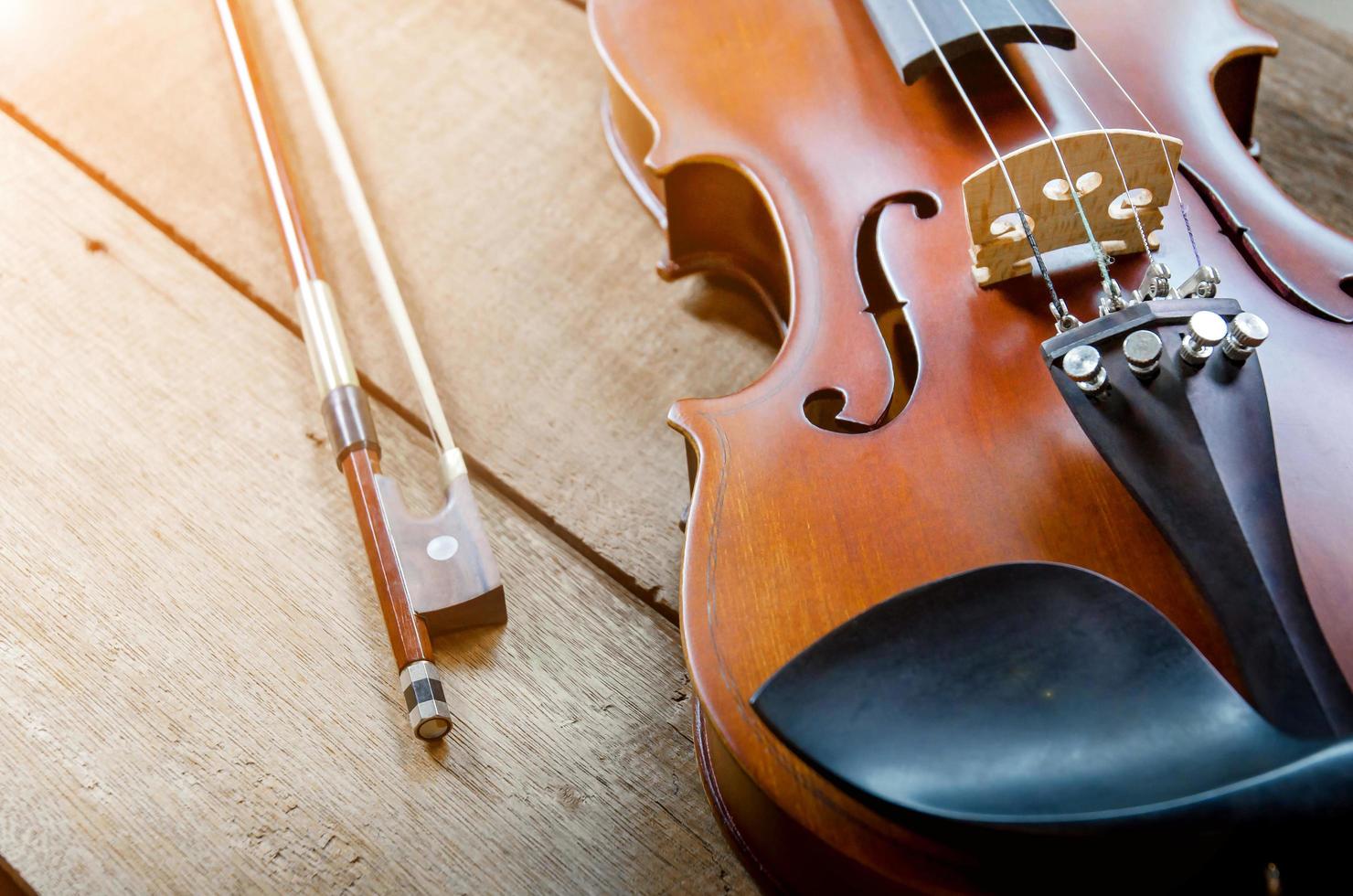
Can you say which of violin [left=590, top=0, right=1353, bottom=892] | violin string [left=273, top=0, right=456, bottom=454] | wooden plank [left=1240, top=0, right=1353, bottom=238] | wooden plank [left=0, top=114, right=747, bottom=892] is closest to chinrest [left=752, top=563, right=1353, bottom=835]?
violin [left=590, top=0, right=1353, bottom=892]

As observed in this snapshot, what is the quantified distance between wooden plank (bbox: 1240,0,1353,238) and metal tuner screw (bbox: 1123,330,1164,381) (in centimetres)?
63

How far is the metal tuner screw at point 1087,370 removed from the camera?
2.19 feet

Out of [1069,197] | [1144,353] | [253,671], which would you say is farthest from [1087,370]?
A: [253,671]

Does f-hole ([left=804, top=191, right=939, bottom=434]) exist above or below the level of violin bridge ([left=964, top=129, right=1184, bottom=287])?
below

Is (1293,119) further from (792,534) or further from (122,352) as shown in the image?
(122,352)

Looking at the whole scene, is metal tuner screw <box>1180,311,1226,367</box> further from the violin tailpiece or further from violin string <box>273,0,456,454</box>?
violin string <box>273,0,456,454</box>

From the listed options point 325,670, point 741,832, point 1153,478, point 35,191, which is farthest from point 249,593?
point 1153,478

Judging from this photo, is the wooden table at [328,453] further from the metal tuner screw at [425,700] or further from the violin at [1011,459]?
the violin at [1011,459]

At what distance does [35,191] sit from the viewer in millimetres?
1166

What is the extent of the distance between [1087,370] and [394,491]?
0.56 meters

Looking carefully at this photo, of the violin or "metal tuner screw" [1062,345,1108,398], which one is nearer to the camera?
the violin

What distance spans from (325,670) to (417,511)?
17 centimetres

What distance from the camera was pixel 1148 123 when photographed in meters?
0.93

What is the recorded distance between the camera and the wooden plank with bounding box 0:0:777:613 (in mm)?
1005
